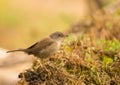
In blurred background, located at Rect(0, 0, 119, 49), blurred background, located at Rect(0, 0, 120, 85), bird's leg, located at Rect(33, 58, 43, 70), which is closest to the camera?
bird's leg, located at Rect(33, 58, 43, 70)

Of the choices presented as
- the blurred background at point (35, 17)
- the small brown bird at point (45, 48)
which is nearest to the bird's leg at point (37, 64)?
the small brown bird at point (45, 48)

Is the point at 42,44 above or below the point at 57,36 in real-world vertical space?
below

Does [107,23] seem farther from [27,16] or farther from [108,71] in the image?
[27,16]

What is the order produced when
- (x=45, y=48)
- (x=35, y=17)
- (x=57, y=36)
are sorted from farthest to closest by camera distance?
(x=35, y=17), (x=57, y=36), (x=45, y=48)

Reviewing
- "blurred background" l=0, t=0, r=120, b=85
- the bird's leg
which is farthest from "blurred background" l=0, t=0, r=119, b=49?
the bird's leg

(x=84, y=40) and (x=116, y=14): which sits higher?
(x=116, y=14)

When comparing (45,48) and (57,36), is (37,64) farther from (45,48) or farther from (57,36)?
(57,36)

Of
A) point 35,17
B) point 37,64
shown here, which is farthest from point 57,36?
point 35,17

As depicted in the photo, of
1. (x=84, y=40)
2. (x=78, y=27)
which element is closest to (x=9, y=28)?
(x=78, y=27)

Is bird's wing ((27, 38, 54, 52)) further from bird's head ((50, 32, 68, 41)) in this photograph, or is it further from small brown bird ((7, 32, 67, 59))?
bird's head ((50, 32, 68, 41))
